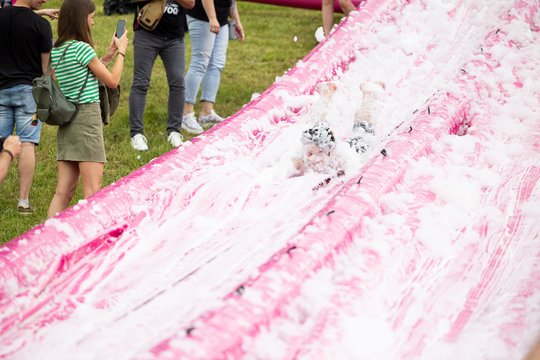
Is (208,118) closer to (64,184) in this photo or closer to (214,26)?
(214,26)

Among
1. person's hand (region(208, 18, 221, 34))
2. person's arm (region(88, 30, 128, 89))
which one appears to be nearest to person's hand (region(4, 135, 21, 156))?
person's arm (region(88, 30, 128, 89))

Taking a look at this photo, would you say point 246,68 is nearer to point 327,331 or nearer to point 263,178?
point 263,178

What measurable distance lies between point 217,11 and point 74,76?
7.67 ft

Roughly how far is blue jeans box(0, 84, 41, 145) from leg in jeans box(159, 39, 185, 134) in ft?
4.39

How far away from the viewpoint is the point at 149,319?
105 inches

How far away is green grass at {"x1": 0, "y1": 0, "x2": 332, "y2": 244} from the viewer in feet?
15.9

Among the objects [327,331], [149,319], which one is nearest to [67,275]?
[149,319]

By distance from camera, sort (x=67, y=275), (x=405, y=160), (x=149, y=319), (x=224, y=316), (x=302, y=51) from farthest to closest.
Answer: (x=302, y=51) → (x=405, y=160) → (x=67, y=275) → (x=149, y=319) → (x=224, y=316)

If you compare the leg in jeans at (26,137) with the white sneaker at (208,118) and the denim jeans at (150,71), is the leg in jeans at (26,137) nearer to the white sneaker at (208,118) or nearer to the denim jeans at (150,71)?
the denim jeans at (150,71)

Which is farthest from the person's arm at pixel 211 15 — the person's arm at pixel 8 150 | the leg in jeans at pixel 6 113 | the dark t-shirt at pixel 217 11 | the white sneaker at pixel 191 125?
the person's arm at pixel 8 150

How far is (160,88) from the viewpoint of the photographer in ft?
24.2

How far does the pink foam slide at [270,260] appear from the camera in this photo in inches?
95.4

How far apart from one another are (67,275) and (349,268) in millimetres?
1100

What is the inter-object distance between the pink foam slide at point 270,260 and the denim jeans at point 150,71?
1656 mm
